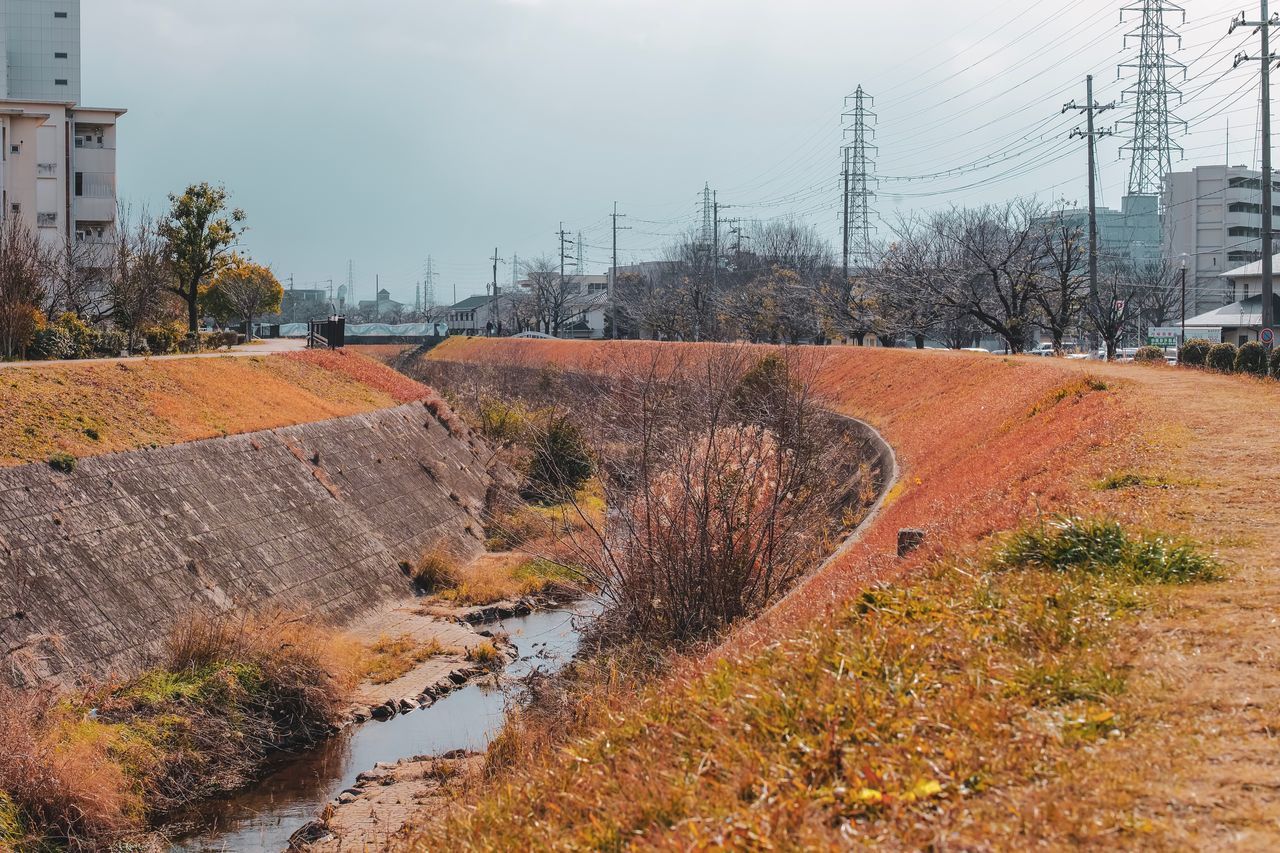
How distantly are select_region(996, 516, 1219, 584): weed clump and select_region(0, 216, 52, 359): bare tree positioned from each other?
2794cm

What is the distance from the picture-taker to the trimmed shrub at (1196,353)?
2928 cm

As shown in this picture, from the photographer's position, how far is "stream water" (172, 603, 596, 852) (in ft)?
50.0

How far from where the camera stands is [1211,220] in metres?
99.3

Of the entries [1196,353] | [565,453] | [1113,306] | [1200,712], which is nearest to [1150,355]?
[1196,353]

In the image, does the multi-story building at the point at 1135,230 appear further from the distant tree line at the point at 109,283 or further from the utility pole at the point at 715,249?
the distant tree line at the point at 109,283

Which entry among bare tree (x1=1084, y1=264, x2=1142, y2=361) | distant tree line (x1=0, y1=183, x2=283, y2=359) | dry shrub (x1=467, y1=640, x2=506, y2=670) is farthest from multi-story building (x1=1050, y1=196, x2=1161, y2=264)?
dry shrub (x1=467, y1=640, x2=506, y2=670)

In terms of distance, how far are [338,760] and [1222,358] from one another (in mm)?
21268

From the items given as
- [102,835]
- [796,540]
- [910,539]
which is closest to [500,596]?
[796,540]

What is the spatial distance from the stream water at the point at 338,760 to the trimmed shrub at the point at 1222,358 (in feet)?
52.9

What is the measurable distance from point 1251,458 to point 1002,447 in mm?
7338

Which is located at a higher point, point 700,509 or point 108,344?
point 108,344

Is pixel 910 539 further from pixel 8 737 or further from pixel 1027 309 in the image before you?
pixel 1027 309

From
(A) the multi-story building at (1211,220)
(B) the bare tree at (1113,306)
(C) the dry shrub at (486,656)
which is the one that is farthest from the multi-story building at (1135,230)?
(C) the dry shrub at (486,656)

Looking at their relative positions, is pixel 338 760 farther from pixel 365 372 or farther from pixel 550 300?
pixel 550 300
